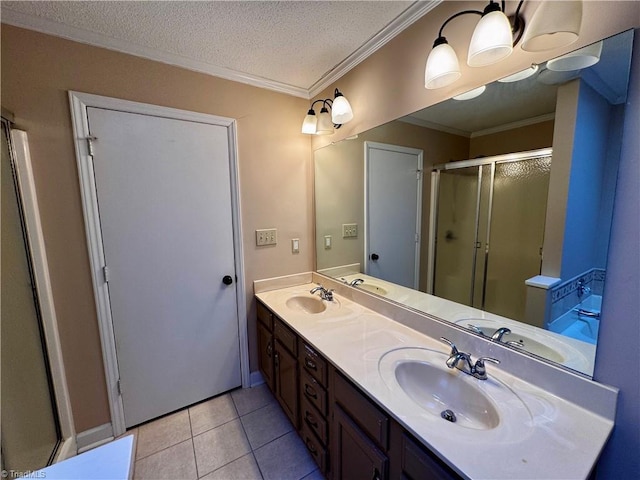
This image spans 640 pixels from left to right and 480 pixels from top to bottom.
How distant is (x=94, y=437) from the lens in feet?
5.26

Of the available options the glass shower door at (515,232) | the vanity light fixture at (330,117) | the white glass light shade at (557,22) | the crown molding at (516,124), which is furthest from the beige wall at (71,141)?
the white glass light shade at (557,22)

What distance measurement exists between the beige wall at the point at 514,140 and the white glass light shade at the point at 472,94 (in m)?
0.18

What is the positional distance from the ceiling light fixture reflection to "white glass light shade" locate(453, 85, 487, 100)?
0.07m

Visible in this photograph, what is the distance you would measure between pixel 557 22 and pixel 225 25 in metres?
1.41

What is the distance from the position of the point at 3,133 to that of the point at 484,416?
2.38 meters

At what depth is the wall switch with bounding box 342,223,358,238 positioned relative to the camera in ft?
6.34

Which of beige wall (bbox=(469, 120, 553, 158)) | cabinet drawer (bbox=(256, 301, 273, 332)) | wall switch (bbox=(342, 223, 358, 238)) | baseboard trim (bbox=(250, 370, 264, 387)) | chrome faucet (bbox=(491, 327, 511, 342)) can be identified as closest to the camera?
beige wall (bbox=(469, 120, 553, 158))

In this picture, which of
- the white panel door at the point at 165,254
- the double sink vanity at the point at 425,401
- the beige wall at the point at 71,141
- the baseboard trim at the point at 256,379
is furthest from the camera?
the baseboard trim at the point at 256,379

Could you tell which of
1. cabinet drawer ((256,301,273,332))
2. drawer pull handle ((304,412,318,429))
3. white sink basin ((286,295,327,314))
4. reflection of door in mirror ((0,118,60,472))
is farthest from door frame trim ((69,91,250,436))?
drawer pull handle ((304,412,318,429))

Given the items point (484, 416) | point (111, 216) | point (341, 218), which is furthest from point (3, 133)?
point (484, 416)

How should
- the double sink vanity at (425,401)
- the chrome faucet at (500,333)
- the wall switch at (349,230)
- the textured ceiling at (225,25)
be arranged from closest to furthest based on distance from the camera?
1. the double sink vanity at (425,401)
2. the chrome faucet at (500,333)
3. the textured ceiling at (225,25)
4. the wall switch at (349,230)

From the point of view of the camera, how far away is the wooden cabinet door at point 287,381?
1.53 meters

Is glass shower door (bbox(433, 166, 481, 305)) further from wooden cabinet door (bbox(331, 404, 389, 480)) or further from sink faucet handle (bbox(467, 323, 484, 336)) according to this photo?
wooden cabinet door (bbox(331, 404, 389, 480))

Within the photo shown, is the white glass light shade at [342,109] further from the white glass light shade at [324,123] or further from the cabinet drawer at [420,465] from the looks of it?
the cabinet drawer at [420,465]
